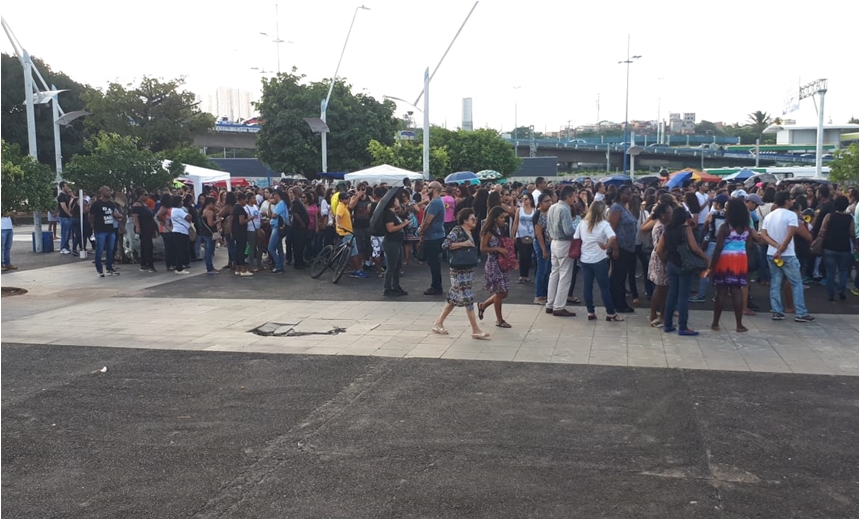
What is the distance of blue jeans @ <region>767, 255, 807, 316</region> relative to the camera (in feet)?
32.5

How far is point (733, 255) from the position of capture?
9.25 metres

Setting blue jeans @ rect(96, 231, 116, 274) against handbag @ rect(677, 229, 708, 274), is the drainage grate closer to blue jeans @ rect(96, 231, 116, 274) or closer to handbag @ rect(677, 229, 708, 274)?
handbag @ rect(677, 229, 708, 274)

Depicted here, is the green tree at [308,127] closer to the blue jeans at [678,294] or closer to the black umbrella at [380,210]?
the black umbrella at [380,210]

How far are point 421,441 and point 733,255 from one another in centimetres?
538

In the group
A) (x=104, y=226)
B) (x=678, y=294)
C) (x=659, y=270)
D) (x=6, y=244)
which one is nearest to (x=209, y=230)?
(x=104, y=226)

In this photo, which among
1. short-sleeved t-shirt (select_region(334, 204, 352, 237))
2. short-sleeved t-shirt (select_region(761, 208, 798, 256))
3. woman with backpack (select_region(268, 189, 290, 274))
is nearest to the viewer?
short-sleeved t-shirt (select_region(761, 208, 798, 256))

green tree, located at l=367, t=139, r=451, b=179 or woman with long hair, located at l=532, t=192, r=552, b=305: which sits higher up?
green tree, located at l=367, t=139, r=451, b=179

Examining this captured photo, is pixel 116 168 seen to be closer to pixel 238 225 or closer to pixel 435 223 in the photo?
pixel 238 225

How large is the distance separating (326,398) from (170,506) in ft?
7.64

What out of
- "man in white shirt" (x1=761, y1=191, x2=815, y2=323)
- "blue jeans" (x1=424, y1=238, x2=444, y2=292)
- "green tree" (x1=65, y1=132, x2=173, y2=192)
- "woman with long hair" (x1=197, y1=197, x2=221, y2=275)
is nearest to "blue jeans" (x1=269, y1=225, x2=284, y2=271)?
"woman with long hair" (x1=197, y1=197, x2=221, y2=275)

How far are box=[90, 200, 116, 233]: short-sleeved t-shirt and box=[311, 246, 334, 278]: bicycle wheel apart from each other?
4302 mm

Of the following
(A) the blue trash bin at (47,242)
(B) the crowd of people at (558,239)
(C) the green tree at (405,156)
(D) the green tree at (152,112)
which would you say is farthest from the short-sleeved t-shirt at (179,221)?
(D) the green tree at (152,112)

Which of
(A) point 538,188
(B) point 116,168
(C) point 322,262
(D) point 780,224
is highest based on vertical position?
(B) point 116,168

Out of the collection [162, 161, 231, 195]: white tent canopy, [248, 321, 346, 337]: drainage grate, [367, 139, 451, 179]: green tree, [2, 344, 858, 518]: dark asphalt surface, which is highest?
[367, 139, 451, 179]: green tree
